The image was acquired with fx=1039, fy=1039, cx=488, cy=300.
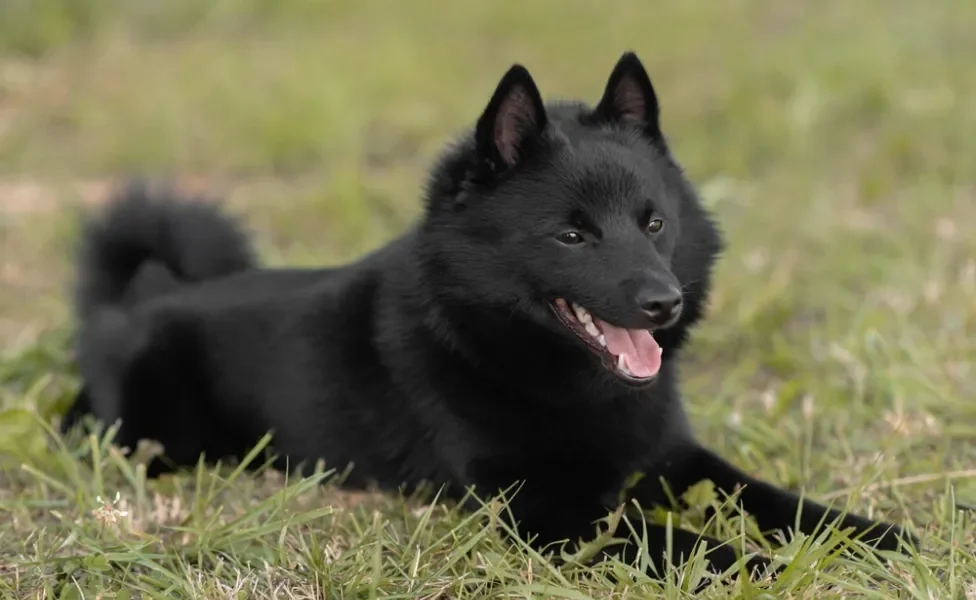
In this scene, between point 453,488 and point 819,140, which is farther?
point 819,140

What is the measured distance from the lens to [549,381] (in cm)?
258

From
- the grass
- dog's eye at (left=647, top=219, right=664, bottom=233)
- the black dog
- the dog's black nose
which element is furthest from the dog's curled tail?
the dog's black nose

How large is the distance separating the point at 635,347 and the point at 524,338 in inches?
10.8

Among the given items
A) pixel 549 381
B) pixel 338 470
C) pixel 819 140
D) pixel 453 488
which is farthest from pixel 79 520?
pixel 819 140

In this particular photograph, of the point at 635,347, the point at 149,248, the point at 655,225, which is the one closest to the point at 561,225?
the point at 655,225

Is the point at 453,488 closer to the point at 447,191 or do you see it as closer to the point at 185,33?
the point at 447,191

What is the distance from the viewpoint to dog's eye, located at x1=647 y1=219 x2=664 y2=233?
2520 millimetres

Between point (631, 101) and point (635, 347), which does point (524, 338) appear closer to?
point (635, 347)

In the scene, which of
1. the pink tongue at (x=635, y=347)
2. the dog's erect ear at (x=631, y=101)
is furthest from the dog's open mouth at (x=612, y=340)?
the dog's erect ear at (x=631, y=101)

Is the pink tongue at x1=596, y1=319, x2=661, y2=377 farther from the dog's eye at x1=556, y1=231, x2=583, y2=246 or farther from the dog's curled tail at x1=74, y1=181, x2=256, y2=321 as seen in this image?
the dog's curled tail at x1=74, y1=181, x2=256, y2=321

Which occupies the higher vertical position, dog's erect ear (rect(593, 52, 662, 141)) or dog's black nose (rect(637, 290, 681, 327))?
dog's erect ear (rect(593, 52, 662, 141))

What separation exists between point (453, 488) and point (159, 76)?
532cm

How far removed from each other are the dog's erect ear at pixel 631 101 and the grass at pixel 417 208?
953 mm

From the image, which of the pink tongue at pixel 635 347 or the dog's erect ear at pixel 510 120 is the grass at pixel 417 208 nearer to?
the pink tongue at pixel 635 347
